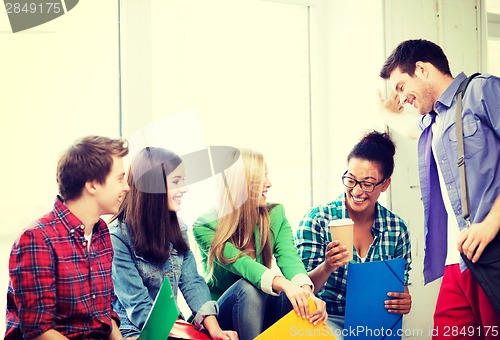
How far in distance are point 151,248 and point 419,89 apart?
106 centimetres

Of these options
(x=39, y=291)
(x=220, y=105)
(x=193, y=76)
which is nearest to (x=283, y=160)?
(x=220, y=105)

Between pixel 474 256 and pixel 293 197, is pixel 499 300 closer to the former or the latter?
pixel 474 256

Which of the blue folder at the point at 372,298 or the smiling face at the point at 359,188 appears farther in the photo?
the smiling face at the point at 359,188

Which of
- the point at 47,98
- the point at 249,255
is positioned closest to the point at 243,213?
the point at 249,255

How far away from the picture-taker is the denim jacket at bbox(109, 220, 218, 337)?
1.77m

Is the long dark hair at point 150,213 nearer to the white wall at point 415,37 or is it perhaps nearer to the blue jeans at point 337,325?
the blue jeans at point 337,325

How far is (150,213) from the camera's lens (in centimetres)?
186

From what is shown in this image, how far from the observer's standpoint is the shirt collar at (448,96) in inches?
76.3

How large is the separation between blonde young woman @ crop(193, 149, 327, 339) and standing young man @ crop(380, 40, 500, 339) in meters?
0.46

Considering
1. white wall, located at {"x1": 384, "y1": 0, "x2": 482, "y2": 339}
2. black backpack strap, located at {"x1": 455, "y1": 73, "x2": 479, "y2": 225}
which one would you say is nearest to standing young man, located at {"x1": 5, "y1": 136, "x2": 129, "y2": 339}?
black backpack strap, located at {"x1": 455, "y1": 73, "x2": 479, "y2": 225}

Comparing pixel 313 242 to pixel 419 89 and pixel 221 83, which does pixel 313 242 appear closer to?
pixel 419 89

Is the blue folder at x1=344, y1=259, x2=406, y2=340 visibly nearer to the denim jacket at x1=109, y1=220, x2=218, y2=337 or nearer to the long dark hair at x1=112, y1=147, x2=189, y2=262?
the denim jacket at x1=109, y1=220, x2=218, y2=337

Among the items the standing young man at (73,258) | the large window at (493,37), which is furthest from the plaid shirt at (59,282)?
the large window at (493,37)

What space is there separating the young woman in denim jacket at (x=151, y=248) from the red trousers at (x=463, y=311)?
0.71m
